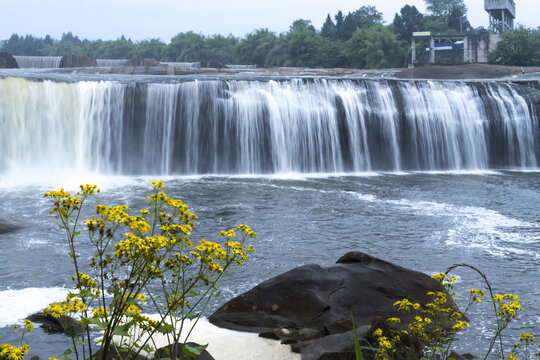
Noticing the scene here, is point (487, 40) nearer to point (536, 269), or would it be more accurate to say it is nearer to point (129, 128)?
point (129, 128)

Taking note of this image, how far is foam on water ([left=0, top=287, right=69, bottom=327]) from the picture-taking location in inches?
282

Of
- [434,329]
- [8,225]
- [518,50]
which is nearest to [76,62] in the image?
[518,50]

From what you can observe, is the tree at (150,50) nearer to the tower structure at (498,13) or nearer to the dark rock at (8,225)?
the tower structure at (498,13)

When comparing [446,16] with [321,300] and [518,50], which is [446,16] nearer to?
[518,50]

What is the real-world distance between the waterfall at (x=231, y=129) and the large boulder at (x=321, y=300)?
1538 cm

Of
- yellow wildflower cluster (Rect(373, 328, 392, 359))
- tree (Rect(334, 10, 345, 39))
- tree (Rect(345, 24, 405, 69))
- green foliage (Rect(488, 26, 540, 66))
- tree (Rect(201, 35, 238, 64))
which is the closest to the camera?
yellow wildflower cluster (Rect(373, 328, 392, 359))

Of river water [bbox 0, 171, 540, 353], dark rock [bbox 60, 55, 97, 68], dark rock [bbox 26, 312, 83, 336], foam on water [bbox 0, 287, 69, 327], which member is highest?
dark rock [bbox 60, 55, 97, 68]

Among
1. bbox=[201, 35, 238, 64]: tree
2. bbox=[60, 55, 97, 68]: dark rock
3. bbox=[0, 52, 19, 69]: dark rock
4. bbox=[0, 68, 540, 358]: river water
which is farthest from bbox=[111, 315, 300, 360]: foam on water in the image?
bbox=[201, 35, 238, 64]: tree

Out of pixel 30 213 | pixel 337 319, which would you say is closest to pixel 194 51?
pixel 30 213

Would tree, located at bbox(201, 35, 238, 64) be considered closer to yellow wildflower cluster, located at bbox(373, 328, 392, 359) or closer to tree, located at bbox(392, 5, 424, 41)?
tree, located at bbox(392, 5, 424, 41)

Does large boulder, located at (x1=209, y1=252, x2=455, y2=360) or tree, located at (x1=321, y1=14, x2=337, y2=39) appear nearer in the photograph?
large boulder, located at (x1=209, y1=252, x2=455, y2=360)

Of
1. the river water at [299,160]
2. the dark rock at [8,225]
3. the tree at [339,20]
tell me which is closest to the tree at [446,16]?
the tree at [339,20]

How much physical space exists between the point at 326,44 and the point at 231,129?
2252 inches

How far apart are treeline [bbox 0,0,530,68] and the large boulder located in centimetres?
5128
